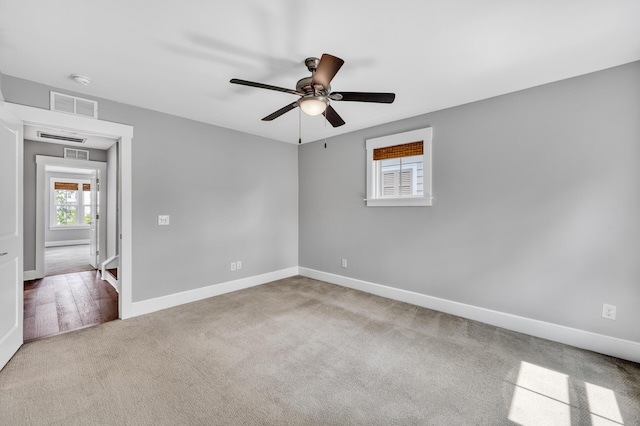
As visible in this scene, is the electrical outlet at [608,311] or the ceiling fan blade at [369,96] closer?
the ceiling fan blade at [369,96]

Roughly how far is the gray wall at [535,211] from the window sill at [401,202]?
3.0 inches

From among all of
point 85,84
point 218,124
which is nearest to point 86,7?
point 85,84

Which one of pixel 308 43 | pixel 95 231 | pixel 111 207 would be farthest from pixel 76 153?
pixel 308 43

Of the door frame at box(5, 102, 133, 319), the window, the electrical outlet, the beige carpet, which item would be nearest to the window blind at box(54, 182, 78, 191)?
the window

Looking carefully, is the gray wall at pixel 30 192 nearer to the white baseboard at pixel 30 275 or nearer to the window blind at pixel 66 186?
the white baseboard at pixel 30 275

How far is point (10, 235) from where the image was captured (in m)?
2.36

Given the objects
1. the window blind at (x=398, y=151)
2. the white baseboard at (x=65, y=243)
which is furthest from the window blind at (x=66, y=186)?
the window blind at (x=398, y=151)

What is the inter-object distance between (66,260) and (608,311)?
9640 mm

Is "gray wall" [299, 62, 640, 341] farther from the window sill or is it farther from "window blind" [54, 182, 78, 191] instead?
"window blind" [54, 182, 78, 191]

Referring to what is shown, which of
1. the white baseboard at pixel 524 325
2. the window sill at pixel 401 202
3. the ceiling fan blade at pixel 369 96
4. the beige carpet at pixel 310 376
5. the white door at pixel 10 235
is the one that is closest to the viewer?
the beige carpet at pixel 310 376

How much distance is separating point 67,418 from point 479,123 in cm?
430

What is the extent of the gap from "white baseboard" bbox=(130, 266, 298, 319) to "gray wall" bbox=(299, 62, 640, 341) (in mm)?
1824

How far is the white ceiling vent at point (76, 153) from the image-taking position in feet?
16.7

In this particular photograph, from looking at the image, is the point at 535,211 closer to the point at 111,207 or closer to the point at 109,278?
the point at 109,278
